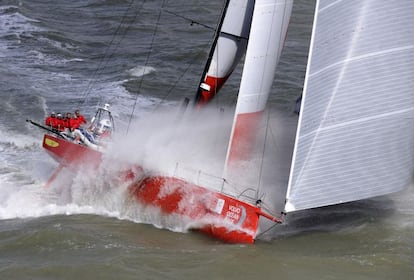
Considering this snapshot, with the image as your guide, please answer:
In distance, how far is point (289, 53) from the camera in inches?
739

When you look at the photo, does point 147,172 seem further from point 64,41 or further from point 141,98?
point 64,41

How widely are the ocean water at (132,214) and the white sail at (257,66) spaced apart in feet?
2.72

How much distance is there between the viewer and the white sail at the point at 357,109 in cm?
857

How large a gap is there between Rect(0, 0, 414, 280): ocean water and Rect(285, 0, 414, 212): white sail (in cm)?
85

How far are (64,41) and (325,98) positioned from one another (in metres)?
12.0

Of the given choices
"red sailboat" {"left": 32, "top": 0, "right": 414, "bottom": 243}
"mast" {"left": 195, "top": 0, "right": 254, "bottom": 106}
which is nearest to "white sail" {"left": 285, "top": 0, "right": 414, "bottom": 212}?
"red sailboat" {"left": 32, "top": 0, "right": 414, "bottom": 243}

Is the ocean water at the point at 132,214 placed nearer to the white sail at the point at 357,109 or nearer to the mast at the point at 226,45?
the mast at the point at 226,45

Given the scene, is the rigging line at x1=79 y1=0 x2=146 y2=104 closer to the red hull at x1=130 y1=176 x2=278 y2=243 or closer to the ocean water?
the ocean water

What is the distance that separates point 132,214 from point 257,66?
259 centimetres

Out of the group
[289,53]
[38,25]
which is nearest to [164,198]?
[289,53]

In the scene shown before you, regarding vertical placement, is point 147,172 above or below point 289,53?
below

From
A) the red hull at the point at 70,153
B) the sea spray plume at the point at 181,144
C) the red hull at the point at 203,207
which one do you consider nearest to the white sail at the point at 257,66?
the red hull at the point at 203,207

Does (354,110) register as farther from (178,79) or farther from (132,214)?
(178,79)

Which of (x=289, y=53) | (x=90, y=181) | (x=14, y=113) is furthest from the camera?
(x=289, y=53)
